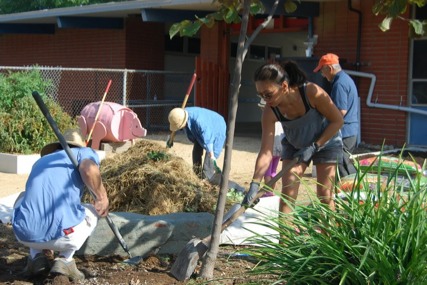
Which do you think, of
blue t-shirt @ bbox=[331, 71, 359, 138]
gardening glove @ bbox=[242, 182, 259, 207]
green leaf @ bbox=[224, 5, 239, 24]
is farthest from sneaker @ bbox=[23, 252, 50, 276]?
blue t-shirt @ bbox=[331, 71, 359, 138]

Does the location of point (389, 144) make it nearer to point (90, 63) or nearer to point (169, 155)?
point (169, 155)

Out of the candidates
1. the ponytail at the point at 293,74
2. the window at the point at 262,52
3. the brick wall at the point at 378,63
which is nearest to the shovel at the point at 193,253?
the ponytail at the point at 293,74

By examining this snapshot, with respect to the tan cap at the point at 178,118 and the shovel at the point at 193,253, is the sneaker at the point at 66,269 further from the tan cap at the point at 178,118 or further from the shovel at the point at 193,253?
the tan cap at the point at 178,118

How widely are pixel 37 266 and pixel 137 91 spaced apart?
13.6 metres

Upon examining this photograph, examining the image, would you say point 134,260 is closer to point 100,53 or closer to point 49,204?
point 49,204

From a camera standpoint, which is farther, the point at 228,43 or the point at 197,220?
the point at 228,43

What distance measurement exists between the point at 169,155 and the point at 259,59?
15.8 m

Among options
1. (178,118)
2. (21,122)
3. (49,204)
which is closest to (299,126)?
(49,204)

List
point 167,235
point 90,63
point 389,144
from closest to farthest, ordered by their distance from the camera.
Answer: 1. point 167,235
2. point 389,144
3. point 90,63

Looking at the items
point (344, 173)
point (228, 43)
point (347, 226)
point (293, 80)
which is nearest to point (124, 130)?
point (228, 43)

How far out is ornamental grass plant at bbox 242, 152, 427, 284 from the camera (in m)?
3.28

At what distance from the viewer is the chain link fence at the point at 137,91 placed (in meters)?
17.8

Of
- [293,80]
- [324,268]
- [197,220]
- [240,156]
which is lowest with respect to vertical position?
[240,156]

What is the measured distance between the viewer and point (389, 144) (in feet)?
44.4
